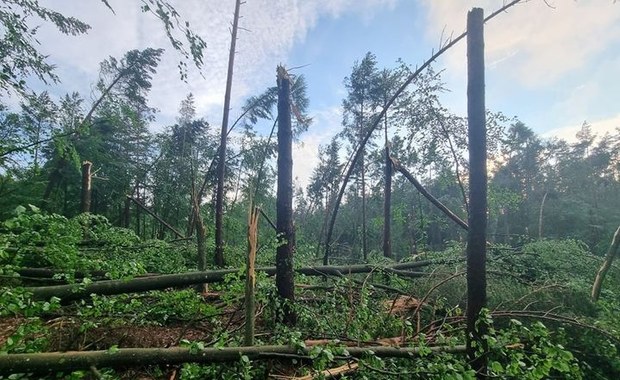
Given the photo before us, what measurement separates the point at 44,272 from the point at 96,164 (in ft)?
39.9

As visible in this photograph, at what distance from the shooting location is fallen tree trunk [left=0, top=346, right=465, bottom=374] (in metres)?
1.93

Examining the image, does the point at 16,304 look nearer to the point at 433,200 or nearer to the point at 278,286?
the point at 278,286

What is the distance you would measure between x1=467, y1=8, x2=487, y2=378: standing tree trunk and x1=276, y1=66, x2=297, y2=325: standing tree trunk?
2197 mm

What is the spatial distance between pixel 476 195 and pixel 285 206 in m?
2.48

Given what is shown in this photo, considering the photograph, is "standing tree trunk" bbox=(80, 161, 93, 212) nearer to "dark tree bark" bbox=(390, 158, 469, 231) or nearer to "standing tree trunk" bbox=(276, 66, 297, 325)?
"standing tree trunk" bbox=(276, 66, 297, 325)

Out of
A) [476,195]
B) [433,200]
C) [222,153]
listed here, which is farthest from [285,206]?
[222,153]

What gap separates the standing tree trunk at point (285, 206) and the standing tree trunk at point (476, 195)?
7.21 feet

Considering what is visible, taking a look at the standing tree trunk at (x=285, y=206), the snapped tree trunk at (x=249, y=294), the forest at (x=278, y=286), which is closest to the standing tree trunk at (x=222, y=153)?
the forest at (x=278, y=286)

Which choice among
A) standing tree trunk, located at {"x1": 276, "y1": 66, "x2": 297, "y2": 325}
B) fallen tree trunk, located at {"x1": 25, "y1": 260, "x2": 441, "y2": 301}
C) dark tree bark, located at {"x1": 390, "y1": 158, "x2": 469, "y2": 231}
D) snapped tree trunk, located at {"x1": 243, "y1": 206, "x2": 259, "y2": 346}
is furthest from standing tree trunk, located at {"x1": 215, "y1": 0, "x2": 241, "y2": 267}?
snapped tree trunk, located at {"x1": 243, "y1": 206, "x2": 259, "y2": 346}

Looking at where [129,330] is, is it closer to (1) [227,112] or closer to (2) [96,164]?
(1) [227,112]

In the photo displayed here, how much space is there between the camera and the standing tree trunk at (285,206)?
14.5 ft

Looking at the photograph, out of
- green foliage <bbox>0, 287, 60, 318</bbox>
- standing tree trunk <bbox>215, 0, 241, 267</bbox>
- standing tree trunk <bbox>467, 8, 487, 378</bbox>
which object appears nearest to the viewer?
green foliage <bbox>0, 287, 60, 318</bbox>

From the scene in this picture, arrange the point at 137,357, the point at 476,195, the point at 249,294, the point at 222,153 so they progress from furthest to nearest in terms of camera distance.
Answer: the point at 222,153, the point at 476,195, the point at 249,294, the point at 137,357

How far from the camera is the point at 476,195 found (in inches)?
111
